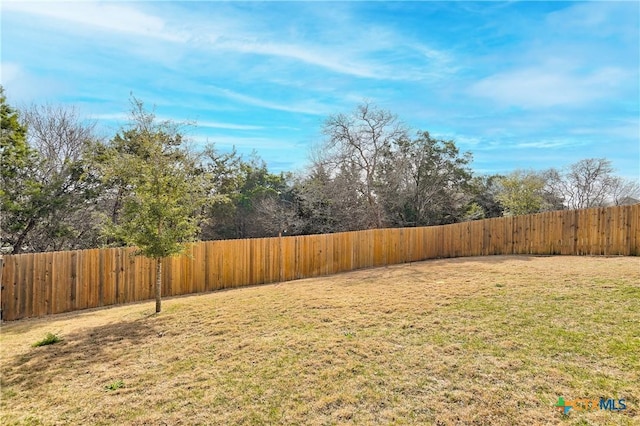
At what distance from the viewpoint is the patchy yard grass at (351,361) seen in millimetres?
2668

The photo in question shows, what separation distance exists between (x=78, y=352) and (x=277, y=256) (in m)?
5.70

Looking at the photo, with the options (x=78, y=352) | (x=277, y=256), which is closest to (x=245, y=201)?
(x=277, y=256)

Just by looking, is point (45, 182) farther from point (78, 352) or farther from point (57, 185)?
point (78, 352)

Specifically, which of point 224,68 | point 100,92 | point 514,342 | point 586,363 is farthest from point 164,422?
point 100,92

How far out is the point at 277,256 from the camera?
9.72 m

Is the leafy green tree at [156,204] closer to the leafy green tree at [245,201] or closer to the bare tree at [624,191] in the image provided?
the leafy green tree at [245,201]

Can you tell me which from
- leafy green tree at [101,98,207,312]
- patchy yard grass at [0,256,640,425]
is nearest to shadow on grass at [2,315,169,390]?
patchy yard grass at [0,256,640,425]

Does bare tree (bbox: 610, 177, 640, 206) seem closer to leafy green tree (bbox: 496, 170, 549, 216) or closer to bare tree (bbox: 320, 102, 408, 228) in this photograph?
leafy green tree (bbox: 496, 170, 549, 216)

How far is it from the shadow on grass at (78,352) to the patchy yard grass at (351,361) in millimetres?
25

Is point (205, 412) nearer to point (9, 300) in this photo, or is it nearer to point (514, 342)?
point (514, 342)

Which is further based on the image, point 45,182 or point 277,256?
point 45,182

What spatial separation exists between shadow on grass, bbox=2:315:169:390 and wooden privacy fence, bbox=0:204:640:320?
194 cm

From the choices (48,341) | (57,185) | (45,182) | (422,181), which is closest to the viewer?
(48,341)

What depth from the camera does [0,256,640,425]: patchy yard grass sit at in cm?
267
